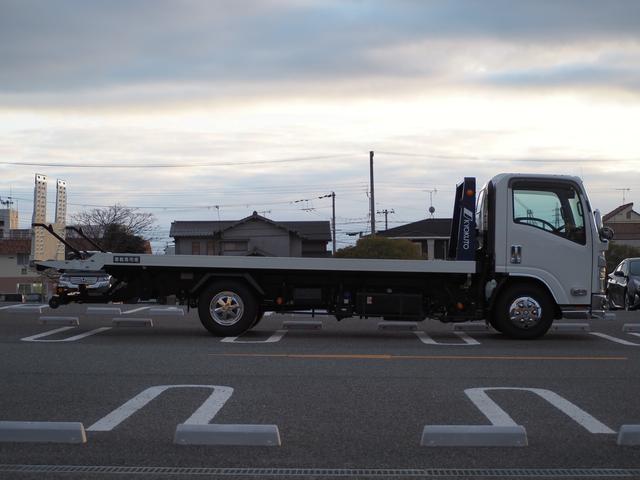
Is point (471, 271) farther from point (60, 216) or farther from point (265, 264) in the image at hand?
point (60, 216)

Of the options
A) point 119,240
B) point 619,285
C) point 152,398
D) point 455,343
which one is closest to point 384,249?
point 119,240

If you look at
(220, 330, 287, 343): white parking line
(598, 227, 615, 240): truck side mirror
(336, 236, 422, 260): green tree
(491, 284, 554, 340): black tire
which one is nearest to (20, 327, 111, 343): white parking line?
(220, 330, 287, 343): white parking line

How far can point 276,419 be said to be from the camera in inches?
294

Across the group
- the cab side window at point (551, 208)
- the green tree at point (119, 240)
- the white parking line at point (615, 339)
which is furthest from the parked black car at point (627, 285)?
the green tree at point (119, 240)

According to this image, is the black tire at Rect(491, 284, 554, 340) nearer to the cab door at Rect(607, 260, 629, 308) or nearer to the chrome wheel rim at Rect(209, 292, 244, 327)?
the chrome wheel rim at Rect(209, 292, 244, 327)

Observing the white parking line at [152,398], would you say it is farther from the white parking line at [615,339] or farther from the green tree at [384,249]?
the green tree at [384,249]

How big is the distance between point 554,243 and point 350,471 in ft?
30.3

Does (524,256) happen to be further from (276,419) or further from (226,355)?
(276,419)

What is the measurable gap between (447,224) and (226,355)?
42580mm

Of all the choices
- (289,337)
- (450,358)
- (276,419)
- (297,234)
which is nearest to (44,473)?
(276,419)

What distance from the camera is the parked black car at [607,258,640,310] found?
74.9 ft

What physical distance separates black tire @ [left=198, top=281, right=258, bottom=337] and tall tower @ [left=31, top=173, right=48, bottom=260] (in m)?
3.30

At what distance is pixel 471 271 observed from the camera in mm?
13891

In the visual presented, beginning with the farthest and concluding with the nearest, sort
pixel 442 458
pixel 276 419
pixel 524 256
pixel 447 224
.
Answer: pixel 447 224, pixel 524 256, pixel 276 419, pixel 442 458
